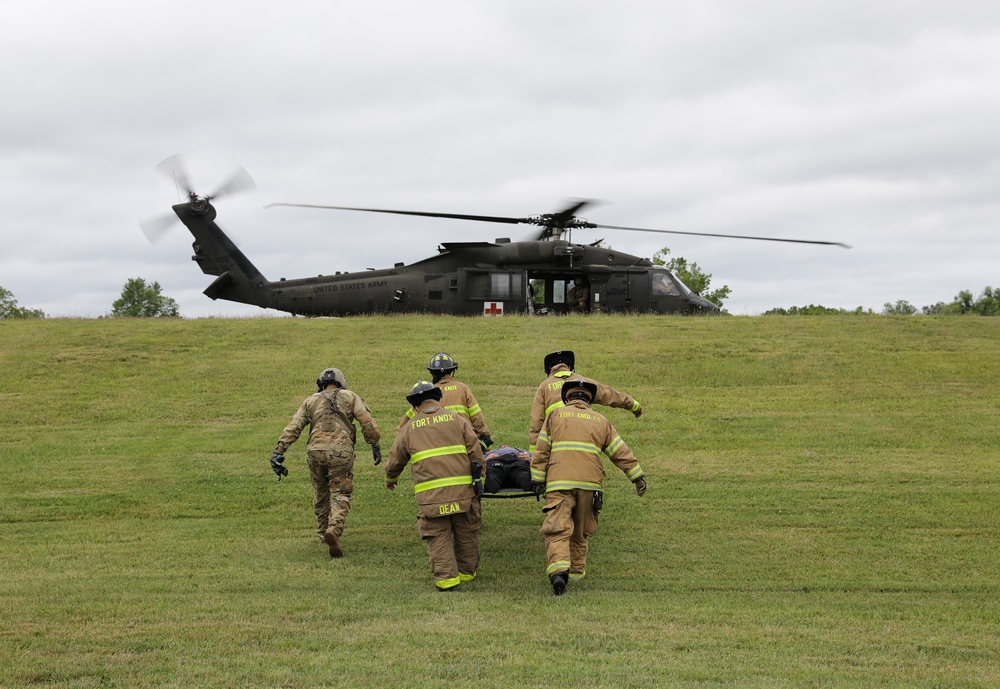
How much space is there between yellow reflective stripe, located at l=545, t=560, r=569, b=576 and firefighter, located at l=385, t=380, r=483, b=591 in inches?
35.6

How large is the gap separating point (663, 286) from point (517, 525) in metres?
17.4

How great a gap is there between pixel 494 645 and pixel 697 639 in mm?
1443

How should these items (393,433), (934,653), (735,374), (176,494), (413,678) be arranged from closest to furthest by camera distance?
1. (413,678)
2. (934,653)
3. (176,494)
4. (393,433)
5. (735,374)

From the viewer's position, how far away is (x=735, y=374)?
1991 centimetres

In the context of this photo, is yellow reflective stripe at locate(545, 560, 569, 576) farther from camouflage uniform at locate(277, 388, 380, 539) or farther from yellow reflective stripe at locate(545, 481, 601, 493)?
camouflage uniform at locate(277, 388, 380, 539)

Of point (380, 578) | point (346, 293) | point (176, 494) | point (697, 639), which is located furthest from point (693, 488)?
point (346, 293)

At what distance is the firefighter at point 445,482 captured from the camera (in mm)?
9039

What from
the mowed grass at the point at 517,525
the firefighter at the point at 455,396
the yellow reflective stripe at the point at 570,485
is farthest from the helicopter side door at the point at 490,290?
the yellow reflective stripe at the point at 570,485

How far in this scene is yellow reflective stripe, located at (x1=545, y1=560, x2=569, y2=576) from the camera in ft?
28.1

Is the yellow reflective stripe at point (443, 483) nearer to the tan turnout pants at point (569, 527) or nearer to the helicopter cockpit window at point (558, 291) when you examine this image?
the tan turnout pants at point (569, 527)

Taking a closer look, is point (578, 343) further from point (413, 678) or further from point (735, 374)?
point (413, 678)

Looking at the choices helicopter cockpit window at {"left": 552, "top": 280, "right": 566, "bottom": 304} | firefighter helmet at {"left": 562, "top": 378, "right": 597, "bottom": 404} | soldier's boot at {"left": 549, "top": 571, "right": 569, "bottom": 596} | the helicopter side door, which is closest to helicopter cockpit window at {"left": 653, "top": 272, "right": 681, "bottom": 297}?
helicopter cockpit window at {"left": 552, "top": 280, "right": 566, "bottom": 304}

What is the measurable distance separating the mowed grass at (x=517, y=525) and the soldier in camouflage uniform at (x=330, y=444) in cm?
47

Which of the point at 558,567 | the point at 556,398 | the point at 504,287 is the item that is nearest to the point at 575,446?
the point at 556,398
